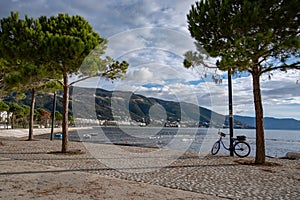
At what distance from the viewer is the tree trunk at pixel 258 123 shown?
841 cm

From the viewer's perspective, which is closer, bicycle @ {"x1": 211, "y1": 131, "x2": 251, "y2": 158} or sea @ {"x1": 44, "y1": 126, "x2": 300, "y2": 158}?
bicycle @ {"x1": 211, "y1": 131, "x2": 251, "y2": 158}

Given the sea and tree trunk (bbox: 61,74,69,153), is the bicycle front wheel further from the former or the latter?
tree trunk (bbox: 61,74,69,153)

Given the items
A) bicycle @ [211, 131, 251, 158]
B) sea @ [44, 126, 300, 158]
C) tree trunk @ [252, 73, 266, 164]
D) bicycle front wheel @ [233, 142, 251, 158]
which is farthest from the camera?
sea @ [44, 126, 300, 158]

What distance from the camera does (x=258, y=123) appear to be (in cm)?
845

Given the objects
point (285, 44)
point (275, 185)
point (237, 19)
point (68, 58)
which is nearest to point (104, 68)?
point (68, 58)

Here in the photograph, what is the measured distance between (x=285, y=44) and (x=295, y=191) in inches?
148

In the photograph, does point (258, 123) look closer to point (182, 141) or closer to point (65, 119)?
point (65, 119)

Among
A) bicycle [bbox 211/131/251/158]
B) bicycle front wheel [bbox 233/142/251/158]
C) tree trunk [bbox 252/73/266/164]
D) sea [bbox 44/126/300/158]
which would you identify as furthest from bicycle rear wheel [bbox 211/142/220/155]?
tree trunk [bbox 252/73/266/164]

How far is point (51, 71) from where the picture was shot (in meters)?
10.4

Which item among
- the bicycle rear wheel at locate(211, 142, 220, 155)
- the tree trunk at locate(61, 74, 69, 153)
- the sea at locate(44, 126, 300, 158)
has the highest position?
the tree trunk at locate(61, 74, 69, 153)

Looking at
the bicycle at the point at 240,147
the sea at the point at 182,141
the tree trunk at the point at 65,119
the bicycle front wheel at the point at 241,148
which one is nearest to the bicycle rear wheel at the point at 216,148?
the bicycle at the point at 240,147

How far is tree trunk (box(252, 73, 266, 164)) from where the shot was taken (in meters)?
8.41

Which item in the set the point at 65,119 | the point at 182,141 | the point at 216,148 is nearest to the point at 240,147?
the point at 216,148

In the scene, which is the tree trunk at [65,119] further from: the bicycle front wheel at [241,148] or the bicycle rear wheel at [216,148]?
the bicycle front wheel at [241,148]
